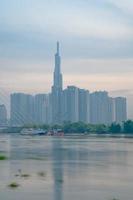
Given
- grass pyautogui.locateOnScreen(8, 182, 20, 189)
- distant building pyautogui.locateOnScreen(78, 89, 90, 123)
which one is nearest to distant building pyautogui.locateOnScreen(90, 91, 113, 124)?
distant building pyautogui.locateOnScreen(78, 89, 90, 123)

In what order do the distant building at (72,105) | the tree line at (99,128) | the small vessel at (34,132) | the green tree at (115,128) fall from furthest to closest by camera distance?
the distant building at (72,105), the small vessel at (34,132), the green tree at (115,128), the tree line at (99,128)

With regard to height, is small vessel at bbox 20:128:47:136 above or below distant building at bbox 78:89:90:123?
below

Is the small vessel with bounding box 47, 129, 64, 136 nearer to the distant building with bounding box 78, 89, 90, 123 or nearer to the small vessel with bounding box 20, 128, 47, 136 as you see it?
the small vessel with bounding box 20, 128, 47, 136

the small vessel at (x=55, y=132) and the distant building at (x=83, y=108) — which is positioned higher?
the distant building at (x=83, y=108)

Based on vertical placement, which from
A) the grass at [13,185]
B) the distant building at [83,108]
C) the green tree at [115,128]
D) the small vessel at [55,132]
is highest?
the distant building at [83,108]

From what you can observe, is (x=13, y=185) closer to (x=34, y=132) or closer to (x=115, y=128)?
(x=115, y=128)

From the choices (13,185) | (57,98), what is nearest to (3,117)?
(57,98)

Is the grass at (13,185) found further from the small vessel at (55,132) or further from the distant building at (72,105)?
the distant building at (72,105)

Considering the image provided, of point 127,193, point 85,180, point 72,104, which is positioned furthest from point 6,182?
point 72,104

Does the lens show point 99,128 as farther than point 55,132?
No

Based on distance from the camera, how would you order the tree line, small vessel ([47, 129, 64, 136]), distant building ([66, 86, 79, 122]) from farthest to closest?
1. distant building ([66, 86, 79, 122])
2. small vessel ([47, 129, 64, 136])
3. the tree line

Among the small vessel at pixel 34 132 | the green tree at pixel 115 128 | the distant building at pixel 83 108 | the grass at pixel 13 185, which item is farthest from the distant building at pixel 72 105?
the grass at pixel 13 185

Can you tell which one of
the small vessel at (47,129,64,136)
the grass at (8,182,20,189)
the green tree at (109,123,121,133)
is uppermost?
the green tree at (109,123,121,133)

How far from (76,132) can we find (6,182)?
102 m
